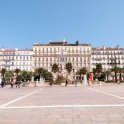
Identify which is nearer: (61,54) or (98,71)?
(98,71)

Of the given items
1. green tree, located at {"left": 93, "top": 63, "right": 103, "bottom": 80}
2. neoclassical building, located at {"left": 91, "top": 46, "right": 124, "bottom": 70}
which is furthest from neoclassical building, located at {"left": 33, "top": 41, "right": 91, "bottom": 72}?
→ green tree, located at {"left": 93, "top": 63, "right": 103, "bottom": 80}

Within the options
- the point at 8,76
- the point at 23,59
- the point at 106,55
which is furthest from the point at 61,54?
the point at 8,76

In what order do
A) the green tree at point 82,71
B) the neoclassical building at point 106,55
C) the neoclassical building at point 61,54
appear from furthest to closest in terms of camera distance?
the neoclassical building at point 106,55 → the neoclassical building at point 61,54 → the green tree at point 82,71

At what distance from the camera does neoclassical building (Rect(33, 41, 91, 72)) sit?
159250mm

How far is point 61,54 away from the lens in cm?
15888

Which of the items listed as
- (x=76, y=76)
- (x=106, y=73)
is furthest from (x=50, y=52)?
(x=106, y=73)

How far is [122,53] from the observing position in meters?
162

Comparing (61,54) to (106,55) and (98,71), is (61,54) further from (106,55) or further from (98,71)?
(98,71)

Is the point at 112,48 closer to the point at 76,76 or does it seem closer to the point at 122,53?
the point at 122,53

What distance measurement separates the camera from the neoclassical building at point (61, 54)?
159 metres

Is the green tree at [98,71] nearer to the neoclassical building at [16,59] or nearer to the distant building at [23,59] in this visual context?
the distant building at [23,59]

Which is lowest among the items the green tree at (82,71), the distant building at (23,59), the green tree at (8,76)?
the green tree at (8,76)

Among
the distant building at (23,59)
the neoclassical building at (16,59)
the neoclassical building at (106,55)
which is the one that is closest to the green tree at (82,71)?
the neoclassical building at (106,55)

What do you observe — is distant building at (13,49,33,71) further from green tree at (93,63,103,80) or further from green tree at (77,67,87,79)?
green tree at (93,63,103,80)
